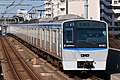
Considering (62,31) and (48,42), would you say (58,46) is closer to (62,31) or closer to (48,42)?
(62,31)

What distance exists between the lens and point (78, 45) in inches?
533

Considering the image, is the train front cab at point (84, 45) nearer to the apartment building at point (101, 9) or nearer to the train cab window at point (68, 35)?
the train cab window at point (68, 35)

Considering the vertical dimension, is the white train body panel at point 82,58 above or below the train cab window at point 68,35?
below

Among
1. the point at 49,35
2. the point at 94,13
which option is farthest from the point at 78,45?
the point at 94,13

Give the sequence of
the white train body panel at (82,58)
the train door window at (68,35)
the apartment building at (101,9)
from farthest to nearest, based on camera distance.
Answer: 1. the apartment building at (101,9)
2. the train door window at (68,35)
3. the white train body panel at (82,58)

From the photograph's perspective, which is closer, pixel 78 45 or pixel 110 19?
pixel 78 45

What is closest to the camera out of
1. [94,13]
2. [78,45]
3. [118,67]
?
[78,45]

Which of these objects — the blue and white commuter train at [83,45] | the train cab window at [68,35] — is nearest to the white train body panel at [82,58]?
the blue and white commuter train at [83,45]

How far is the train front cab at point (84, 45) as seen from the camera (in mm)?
13516

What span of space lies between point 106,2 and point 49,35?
46.9 metres

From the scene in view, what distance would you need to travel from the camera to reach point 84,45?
13.5 m

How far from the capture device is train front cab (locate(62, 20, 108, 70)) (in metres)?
13.5

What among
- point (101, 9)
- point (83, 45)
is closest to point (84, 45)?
point (83, 45)

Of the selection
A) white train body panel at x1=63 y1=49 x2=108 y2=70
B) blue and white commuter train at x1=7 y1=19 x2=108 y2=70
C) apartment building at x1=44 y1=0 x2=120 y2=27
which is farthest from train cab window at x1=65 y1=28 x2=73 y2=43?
apartment building at x1=44 y1=0 x2=120 y2=27
